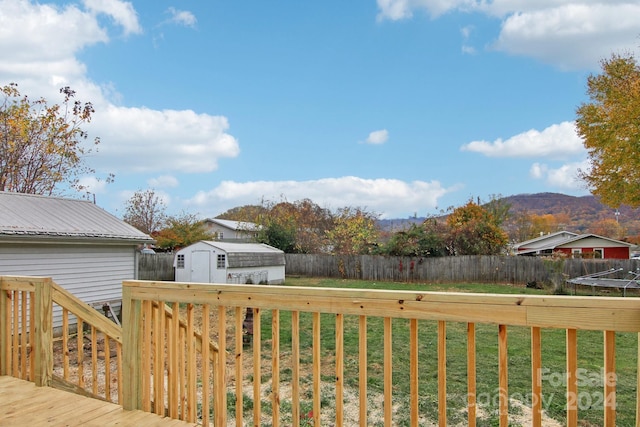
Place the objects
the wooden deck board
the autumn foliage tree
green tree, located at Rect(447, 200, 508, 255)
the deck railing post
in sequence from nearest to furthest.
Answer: the wooden deck board, the deck railing post, green tree, located at Rect(447, 200, 508, 255), the autumn foliage tree

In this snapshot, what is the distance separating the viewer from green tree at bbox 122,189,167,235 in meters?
24.1

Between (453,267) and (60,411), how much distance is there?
647 inches

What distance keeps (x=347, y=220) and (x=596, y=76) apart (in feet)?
44.6

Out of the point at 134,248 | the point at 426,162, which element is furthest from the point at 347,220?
the point at 134,248

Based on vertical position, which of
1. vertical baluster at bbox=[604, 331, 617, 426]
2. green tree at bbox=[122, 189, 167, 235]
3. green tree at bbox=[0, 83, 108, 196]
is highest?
green tree at bbox=[0, 83, 108, 196]

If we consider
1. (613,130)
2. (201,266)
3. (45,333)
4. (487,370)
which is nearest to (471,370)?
(45,333)

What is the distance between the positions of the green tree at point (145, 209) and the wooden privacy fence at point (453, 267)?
928cm

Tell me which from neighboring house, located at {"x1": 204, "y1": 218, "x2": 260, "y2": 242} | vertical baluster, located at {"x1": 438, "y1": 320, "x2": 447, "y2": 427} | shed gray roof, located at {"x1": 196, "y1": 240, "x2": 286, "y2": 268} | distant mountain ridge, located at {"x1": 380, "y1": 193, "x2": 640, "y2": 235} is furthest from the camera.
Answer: neighboring house, located at {"x1": 204, "y1": 218, "x2": 260, "y2": 242}

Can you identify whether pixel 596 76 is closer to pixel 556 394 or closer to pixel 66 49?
pixel 556 394

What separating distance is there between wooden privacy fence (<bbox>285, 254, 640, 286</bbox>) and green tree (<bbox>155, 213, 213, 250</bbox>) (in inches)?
238

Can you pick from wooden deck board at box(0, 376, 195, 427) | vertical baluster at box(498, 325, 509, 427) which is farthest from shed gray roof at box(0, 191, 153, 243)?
vertical baluster at box(498, 325, 509, 427)

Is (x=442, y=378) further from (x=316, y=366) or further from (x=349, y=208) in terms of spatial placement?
(x=349, y=208)

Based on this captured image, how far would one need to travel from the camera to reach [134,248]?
10.6 m

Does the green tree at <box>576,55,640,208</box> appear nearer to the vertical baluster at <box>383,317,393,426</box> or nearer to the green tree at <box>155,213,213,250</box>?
the vertical baluster at <box>383,317,393,426</box>
